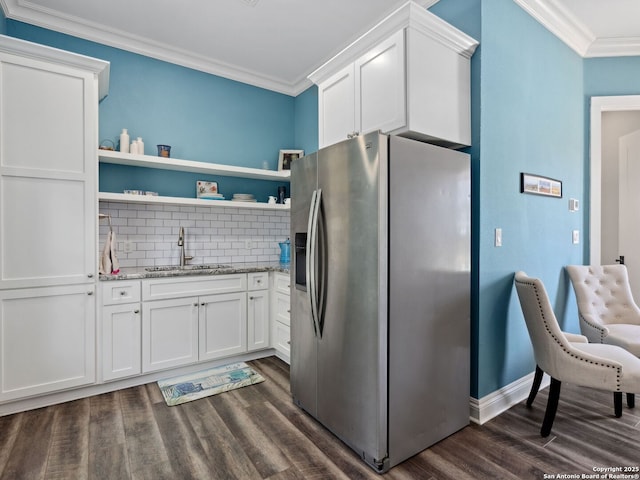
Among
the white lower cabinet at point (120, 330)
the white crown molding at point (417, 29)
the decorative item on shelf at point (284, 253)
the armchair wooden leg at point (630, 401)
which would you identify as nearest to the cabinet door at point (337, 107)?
the white crown molding at point (417, 29)

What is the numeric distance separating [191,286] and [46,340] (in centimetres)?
104

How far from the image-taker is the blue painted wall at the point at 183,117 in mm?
3186

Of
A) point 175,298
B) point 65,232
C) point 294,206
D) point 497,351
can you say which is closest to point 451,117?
point 294,206

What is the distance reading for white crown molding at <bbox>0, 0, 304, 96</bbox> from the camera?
9.16 ft

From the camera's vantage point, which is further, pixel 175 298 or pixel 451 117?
pixel 175 298

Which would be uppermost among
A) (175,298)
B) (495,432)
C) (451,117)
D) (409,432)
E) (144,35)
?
(144,35)

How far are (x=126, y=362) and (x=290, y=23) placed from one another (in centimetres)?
314

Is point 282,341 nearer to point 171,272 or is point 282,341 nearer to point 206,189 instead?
point 171,272

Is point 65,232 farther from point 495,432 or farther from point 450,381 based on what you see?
point 495,432

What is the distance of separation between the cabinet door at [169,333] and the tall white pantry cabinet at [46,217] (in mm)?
377

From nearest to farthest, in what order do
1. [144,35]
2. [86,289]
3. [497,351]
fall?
[497,351], [86,289], [144,35]

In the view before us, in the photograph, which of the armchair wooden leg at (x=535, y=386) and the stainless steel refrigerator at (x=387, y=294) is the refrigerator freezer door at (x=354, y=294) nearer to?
the stainless steel refrigerator at (x=387, y=294)

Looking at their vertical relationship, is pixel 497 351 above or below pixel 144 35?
below

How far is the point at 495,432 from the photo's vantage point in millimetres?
2123
